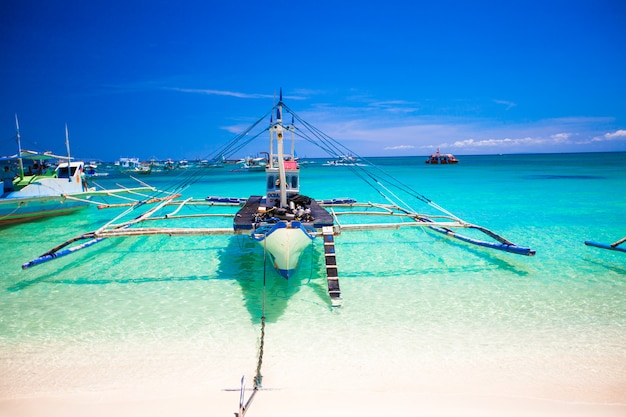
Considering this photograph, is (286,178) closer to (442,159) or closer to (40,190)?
(40,190)

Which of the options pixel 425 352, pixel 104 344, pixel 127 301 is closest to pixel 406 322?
pixel 425 352

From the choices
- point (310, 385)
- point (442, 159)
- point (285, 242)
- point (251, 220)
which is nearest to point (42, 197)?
point (251, 220)

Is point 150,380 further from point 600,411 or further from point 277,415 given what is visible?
point 600,411

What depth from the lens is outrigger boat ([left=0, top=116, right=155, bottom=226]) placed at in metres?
17.0

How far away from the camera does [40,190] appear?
1780 centimetres

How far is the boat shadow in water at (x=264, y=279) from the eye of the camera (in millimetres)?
7207

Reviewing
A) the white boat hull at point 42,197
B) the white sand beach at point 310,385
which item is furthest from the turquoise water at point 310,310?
the white boat hull at point 42,197

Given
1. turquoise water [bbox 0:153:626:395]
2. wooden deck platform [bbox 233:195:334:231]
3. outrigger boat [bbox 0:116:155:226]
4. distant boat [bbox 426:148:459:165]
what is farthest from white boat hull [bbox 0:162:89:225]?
distant boat [bbox 426:148:459:165]

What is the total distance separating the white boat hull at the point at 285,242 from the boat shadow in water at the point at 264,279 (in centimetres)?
33

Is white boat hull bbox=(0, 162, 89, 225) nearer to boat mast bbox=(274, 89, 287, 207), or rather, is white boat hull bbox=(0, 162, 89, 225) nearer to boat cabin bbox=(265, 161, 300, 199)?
boat cabin bbox=(265, 161, 300, 199)

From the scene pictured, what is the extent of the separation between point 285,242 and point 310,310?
1.54 metres

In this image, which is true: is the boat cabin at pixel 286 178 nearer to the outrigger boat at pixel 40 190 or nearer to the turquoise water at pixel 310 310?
the turquoise water at pixel 310 310

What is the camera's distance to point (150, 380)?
494 cm

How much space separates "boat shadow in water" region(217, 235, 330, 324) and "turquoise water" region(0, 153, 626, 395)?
47mm
